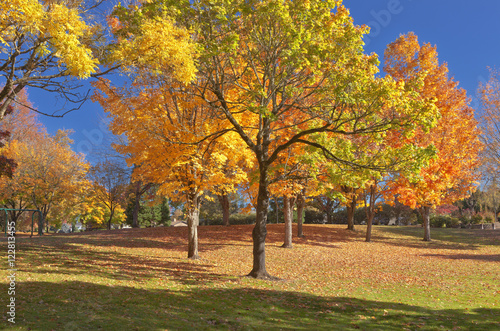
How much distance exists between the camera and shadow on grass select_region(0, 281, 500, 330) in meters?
6.09

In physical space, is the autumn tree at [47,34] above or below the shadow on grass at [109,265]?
above

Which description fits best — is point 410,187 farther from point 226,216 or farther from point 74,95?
point 74,95

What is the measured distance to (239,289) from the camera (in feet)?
32.0

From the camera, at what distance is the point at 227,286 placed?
10.1 m

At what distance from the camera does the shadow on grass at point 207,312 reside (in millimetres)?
6086

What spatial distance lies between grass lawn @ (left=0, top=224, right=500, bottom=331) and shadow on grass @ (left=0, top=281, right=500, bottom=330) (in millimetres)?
21

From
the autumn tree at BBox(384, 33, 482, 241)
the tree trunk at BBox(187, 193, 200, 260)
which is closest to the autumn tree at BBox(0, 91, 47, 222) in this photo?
the tree trunk at BBox(187, 193, 200, 260)

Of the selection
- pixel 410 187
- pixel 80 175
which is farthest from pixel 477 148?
pixel 80 175

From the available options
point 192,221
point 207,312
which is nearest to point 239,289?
point 207,312

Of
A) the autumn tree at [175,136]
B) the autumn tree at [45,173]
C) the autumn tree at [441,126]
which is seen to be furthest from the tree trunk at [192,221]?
the autumn tree at [45,173]

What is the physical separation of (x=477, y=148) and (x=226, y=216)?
20.1m

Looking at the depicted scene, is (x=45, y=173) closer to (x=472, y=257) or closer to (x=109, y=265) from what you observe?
(x=109, y=265)

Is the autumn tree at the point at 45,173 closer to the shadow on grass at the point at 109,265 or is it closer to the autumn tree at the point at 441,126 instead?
the shadow on grass at the point at 109,265

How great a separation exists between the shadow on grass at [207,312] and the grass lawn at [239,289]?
21mm
